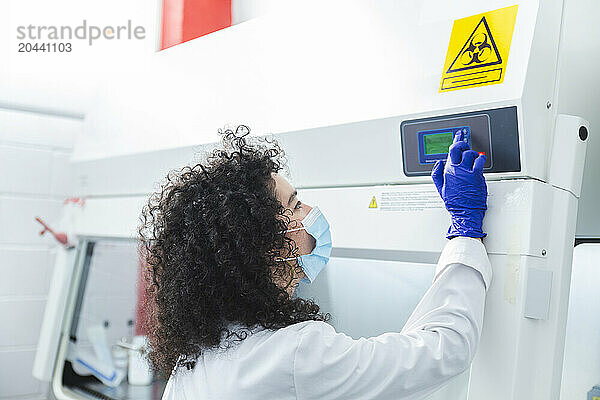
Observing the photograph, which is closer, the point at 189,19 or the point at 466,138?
the point at 466,138

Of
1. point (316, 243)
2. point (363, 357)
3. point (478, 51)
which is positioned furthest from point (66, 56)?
point (363, 357)

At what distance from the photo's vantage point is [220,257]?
105cm

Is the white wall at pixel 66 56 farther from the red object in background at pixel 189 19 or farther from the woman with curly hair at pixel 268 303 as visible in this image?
the woman with curly hair at pixel 268 303

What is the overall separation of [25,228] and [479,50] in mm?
2022

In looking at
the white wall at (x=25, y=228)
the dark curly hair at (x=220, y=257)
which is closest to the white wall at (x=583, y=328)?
the dark curly hair at (x=220, y=257)

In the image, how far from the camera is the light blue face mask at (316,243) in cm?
117

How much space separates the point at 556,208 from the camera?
1101 mm

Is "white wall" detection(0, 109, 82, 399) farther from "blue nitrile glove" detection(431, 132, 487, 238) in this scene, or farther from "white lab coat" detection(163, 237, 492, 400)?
"blue nitrile glove" detection(431, 132, 487, 238)

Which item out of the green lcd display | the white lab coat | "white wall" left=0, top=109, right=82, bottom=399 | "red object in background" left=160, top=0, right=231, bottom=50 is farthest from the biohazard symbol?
"white wall" left=0, top=109, right=82, bottom=399

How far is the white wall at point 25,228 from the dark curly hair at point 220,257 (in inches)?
64.1

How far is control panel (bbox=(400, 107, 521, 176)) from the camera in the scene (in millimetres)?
1064

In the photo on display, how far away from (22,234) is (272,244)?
1.80 metres

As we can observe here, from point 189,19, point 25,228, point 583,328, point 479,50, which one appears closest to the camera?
point 479,50

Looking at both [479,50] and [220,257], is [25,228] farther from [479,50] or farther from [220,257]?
[479,50]
